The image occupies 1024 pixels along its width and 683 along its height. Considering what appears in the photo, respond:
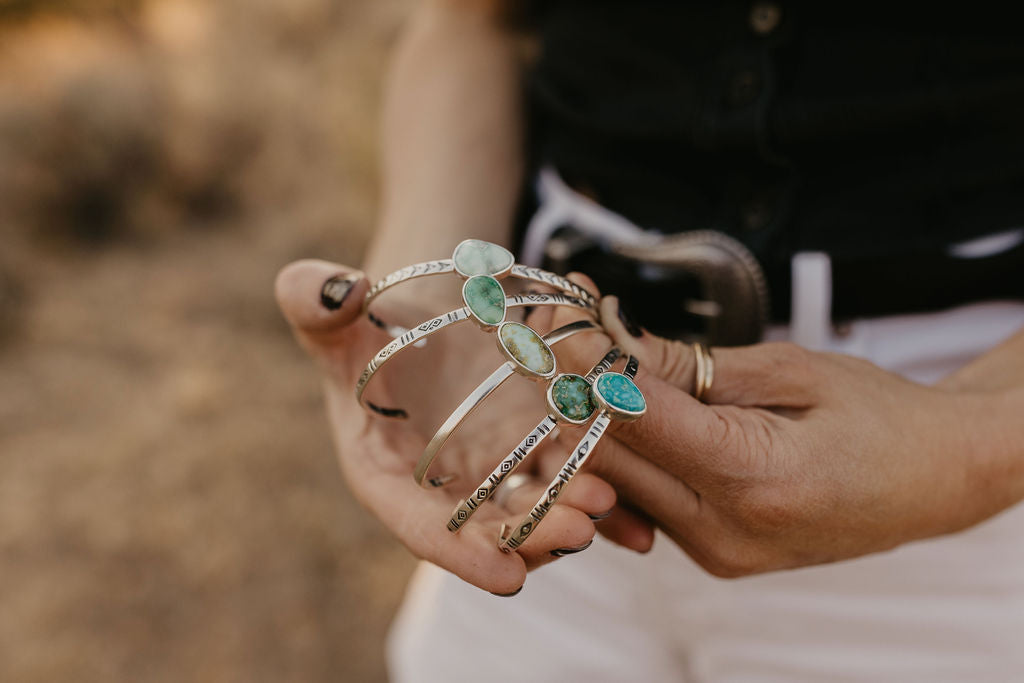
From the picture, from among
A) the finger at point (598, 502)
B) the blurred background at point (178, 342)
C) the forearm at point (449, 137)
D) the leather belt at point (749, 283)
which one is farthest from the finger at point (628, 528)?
the blurred background at point (178, 342)

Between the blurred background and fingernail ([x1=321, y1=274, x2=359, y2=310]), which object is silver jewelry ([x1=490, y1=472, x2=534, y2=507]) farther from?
the blurred background

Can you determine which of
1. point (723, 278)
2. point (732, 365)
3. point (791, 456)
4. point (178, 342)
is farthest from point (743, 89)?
point (178, 342)

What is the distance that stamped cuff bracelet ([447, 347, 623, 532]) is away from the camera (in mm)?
709

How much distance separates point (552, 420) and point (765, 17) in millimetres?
660

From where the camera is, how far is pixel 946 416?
0.83m

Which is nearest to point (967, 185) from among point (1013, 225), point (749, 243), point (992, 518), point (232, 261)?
point (1013, 225)

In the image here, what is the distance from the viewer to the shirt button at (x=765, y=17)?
39.4 inches

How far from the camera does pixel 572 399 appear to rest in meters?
Result: 0.72

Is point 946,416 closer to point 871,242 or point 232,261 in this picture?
point 871,242

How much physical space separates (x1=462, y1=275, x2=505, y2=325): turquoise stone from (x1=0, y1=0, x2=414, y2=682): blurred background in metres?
1.90

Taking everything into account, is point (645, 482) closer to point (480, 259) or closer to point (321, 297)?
point (480, 259)

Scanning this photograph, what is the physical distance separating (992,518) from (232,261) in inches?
140

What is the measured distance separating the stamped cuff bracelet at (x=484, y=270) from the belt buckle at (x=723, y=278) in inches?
8.7

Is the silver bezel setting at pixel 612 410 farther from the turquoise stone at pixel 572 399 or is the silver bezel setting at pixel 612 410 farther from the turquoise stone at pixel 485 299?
the turquoise stone at pixel 485 299
